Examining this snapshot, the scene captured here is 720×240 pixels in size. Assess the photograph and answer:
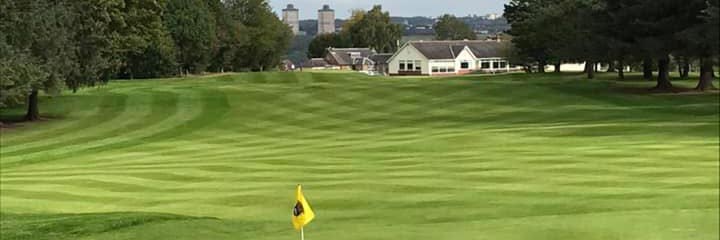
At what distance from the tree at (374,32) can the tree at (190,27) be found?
7346 centimetres

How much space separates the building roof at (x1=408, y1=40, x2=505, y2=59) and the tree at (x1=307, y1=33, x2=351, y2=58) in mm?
43442

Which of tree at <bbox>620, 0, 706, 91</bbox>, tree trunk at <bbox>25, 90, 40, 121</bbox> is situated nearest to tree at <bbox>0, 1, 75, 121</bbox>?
tree trunk at <bbox>25, 90, 40, 121</bbox>

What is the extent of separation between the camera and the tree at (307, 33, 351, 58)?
16838 cm

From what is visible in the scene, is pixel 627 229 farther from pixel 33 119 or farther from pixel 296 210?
pixel 33 119

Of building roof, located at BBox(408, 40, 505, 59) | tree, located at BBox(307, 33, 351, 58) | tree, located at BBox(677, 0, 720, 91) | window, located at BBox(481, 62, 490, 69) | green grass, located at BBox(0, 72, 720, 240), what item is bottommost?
green grass, located at BBox(0, 72, 720, 240)

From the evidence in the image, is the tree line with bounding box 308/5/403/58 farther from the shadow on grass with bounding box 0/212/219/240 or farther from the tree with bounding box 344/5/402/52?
the shadow on grass with bounding box 0/212/219/240

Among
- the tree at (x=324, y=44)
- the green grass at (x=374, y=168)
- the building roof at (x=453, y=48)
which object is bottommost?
the green grass at (x=374, y=168)

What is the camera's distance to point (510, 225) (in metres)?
9.31

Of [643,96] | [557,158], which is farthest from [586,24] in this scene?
[557,158]

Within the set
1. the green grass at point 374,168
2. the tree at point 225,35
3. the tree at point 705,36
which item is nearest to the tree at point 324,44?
the tree at point 225,35

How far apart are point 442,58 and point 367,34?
46.0m

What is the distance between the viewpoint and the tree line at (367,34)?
165 m

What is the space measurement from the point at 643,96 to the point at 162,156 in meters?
25.2

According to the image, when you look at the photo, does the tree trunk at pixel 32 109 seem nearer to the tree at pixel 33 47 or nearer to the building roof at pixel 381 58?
the tree at pixel 33 47
